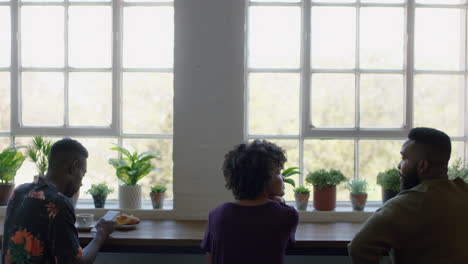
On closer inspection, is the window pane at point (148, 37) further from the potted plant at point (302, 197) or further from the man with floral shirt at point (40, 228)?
the man with floral shirt at point (40, 228)

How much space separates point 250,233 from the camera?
222 centimetres

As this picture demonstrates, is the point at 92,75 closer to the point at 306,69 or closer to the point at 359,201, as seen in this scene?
the point at 306,69

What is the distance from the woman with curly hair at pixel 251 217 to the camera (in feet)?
7.29

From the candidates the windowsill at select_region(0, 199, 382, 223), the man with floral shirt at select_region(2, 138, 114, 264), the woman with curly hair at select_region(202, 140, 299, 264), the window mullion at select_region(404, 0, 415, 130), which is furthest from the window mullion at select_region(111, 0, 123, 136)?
the window mullion at select_region(404, 0, 415, 130)

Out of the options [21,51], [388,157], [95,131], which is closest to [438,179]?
[388,157]

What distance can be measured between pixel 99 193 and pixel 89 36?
128 centimetres

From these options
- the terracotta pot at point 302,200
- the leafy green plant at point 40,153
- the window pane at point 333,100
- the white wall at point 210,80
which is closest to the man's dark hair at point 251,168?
the white wall at point 210,80

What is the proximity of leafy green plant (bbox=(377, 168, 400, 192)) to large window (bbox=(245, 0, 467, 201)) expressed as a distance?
0.24 meters

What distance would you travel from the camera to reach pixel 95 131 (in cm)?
403

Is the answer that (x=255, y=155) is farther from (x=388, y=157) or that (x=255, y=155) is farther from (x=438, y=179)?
(x=388, y=157)

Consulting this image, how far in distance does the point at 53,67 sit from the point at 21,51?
11.9 inches

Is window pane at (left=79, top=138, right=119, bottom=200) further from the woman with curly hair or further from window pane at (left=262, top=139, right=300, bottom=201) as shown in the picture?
the woman with curly hair

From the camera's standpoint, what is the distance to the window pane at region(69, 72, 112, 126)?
407 cm

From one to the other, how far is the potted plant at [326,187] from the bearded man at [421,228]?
1.51 m
